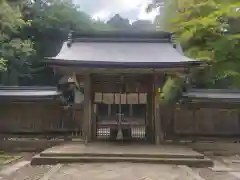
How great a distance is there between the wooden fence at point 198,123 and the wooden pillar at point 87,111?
3302 mm

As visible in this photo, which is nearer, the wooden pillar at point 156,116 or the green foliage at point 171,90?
the wooden pillar at point 156,116

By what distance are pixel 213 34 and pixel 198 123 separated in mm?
4310

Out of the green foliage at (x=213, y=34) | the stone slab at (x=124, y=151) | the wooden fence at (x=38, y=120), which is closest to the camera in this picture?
the stone slab at (x=124, y=151)

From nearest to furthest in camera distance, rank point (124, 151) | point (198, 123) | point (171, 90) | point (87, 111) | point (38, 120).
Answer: point (124, 151)
point (87, 111)
point (198, 123)
point (38, 120)
point (171, 90)

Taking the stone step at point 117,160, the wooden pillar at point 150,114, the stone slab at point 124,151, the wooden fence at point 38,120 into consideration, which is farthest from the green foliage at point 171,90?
the stone step at point 117,160

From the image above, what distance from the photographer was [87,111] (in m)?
13.9

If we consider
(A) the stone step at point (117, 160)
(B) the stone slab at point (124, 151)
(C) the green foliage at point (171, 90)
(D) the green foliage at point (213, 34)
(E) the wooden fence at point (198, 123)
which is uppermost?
(D) the green foliage at point (213, 34)

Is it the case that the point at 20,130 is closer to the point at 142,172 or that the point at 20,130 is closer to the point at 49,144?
the point at 49,144

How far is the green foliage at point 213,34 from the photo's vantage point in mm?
14750

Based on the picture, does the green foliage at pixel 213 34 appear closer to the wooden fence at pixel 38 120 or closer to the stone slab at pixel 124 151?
the stone slab at pixel 124 151

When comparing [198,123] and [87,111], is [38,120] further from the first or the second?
[198,123]

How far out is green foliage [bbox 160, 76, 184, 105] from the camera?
16.0 metres

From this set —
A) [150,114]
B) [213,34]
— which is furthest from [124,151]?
[213,34]

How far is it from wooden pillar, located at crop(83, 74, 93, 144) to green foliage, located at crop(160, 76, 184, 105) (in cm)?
360
